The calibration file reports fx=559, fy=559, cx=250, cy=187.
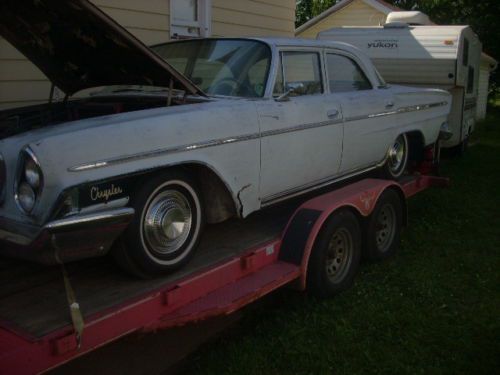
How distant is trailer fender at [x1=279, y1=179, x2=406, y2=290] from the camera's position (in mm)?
3854

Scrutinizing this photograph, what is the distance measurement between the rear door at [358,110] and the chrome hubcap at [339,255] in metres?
0.72

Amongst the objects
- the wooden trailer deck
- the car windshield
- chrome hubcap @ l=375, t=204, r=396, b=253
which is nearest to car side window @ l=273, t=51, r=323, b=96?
the car windshield

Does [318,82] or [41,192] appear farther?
[318,82]

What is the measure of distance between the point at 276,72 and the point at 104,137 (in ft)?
5.51

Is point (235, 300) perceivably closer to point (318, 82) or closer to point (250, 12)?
point (318, 82)

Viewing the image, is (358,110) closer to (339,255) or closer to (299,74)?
(299,74)

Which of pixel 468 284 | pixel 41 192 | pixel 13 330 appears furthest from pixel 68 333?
pixel 468 284

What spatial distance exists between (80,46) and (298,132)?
1.64 meters

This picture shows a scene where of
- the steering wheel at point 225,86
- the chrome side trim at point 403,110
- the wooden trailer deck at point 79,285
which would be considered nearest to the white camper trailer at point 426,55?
the chrome side trim at point 403,110

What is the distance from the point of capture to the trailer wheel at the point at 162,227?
305 centimetres

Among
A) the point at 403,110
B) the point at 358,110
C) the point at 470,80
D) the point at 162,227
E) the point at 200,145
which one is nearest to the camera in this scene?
the point at 162,227

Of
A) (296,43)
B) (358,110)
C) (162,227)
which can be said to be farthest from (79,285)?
(358,110)

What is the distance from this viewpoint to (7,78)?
5602 mm

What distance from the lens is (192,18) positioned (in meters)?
7.78
